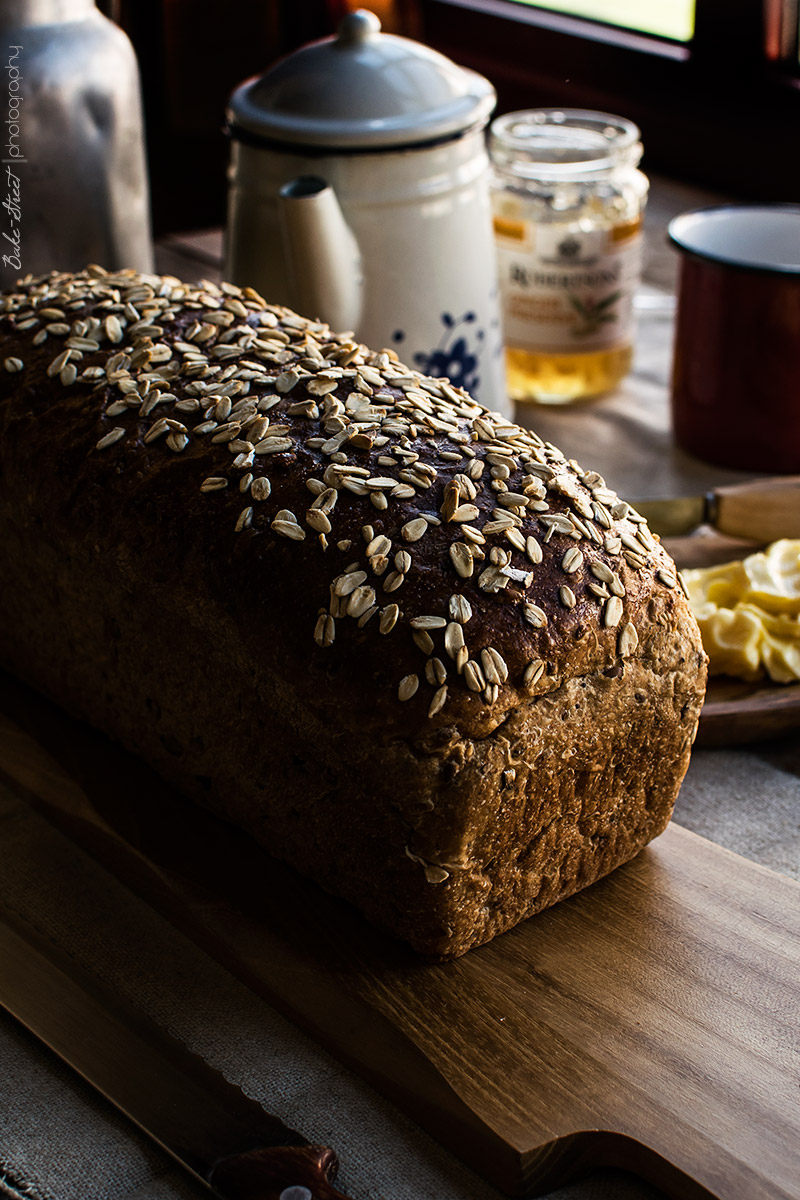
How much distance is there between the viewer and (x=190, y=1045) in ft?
3.22

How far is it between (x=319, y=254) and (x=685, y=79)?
1.63 m

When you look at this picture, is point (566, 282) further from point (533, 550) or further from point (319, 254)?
point (533, 550)

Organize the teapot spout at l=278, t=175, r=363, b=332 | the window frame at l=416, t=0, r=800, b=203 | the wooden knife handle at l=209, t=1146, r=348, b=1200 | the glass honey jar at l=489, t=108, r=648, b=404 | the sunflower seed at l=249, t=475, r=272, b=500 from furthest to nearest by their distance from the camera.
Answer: the window frame at l=416, t=0, r=800, b=203, the glass honey jar at l=489, t=108, r=648, b=404, the teapot spout at l=278, t=175, r=363, b=332, the sunflower seed at l=249, t=475, r=272, b=500, the wooden knife handle at l=209, t=1146, r=348, b=1200

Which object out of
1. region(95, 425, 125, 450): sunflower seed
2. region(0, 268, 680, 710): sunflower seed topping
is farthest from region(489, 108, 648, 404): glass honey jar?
region(95, 425, 125, 450): sunflower seed

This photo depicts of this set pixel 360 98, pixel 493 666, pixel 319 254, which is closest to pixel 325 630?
pixel 493 666

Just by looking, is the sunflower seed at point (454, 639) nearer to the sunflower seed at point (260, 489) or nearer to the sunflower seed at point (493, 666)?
the sunflower seed at point (493, 666)

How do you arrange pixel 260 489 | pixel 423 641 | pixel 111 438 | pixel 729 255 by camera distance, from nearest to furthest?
pixel 423 641
pixel 260 489
pixel 111 438
pixel 729 255

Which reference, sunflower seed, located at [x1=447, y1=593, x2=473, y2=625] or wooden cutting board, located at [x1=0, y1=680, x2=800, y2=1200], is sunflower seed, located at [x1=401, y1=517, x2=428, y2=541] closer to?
sunflower seed, located at [x1=447, y1=593, x2=473, y2=625]

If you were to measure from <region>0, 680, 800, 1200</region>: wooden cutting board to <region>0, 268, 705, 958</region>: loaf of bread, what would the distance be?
0.12ft

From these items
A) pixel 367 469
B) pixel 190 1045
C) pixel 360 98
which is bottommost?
pixel 190 1045

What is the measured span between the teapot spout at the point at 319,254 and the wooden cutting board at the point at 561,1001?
0.68 meters

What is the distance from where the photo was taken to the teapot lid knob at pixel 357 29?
157cm

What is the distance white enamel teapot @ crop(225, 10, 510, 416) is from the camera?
5.02 ft

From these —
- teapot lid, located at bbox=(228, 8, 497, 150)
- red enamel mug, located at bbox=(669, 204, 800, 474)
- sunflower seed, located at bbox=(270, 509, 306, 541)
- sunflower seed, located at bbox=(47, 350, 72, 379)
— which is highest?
teapot lid, located at bbox=(228, 8, 497, 150)
